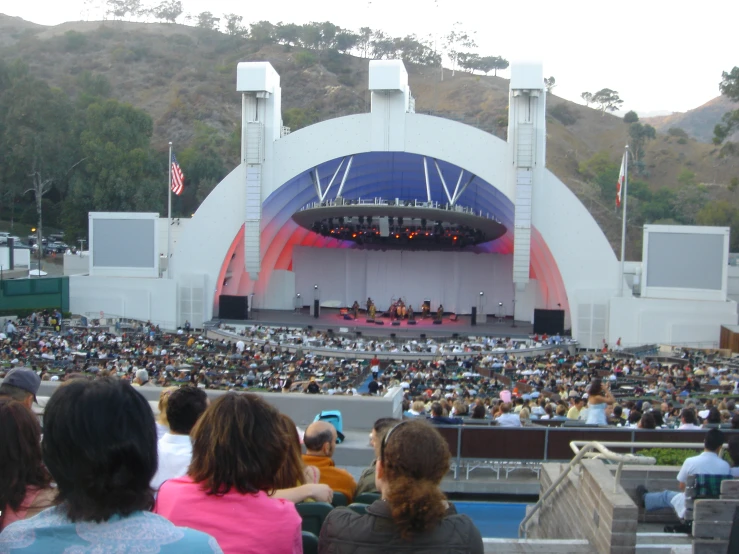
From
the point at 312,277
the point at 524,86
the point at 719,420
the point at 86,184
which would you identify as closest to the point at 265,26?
the point at 86,184

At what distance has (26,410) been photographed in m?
2.78

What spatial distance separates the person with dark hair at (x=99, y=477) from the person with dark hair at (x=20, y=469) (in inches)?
26.6

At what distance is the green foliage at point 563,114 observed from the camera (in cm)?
10144

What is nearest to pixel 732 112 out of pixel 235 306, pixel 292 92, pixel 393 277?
pixel 393 277

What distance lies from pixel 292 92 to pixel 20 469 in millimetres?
92831

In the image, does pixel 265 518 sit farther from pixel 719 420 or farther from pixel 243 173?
pixel 243 173

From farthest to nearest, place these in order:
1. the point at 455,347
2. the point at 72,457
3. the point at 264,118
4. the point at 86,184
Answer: the point at 86,184
the point at 264,118
the point at 455,347
the point at 72,457

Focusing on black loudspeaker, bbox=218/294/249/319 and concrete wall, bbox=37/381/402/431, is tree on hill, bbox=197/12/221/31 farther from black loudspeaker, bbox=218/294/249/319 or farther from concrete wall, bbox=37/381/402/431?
concrete wall, bbox=37/381/402/431

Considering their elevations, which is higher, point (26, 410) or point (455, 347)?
point (26, 410)

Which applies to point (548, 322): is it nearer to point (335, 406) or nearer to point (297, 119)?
point (335, 406)

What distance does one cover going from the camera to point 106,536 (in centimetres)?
197

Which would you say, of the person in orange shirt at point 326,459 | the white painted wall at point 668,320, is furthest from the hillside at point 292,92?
the person in orange shirt at point 326,459

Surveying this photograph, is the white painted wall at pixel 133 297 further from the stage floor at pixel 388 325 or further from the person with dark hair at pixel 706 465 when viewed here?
the person with dark hair at pixel 706 465

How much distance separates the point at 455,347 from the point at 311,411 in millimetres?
18644
